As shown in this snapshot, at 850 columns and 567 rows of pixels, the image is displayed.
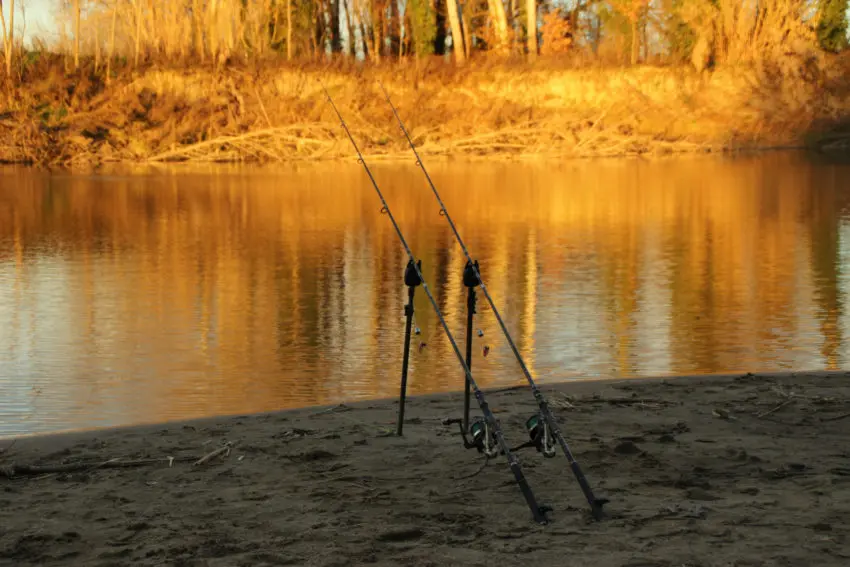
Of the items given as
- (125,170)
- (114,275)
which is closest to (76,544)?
(114,275)

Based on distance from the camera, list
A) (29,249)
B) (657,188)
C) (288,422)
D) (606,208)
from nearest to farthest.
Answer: (288,422)
(29,249)
(606,208)
(657,188)

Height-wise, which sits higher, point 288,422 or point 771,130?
point 771,130

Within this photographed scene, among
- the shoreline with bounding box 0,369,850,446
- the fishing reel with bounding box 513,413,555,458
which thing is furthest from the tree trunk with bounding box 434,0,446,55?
the fishing reel with bounding box 513,413,555,458

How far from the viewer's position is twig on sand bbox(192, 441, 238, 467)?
5.96m

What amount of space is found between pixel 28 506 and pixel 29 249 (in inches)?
508

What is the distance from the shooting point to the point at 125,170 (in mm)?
37969

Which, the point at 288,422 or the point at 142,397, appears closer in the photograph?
the point at 288,422

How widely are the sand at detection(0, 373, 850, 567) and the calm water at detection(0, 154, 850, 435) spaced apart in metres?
1.55

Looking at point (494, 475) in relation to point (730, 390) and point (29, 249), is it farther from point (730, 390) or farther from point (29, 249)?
point (29, 249)

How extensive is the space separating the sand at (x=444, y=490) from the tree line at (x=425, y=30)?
4199 cm

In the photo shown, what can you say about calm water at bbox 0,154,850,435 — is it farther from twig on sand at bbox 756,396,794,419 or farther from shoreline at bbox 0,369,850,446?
twig on sand at bbox 756,396,794,419

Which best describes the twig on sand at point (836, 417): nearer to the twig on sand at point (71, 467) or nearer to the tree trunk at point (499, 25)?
the twig on sand at point (71, 467)

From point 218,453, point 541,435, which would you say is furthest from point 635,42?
point 541,435

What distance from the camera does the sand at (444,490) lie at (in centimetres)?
467
